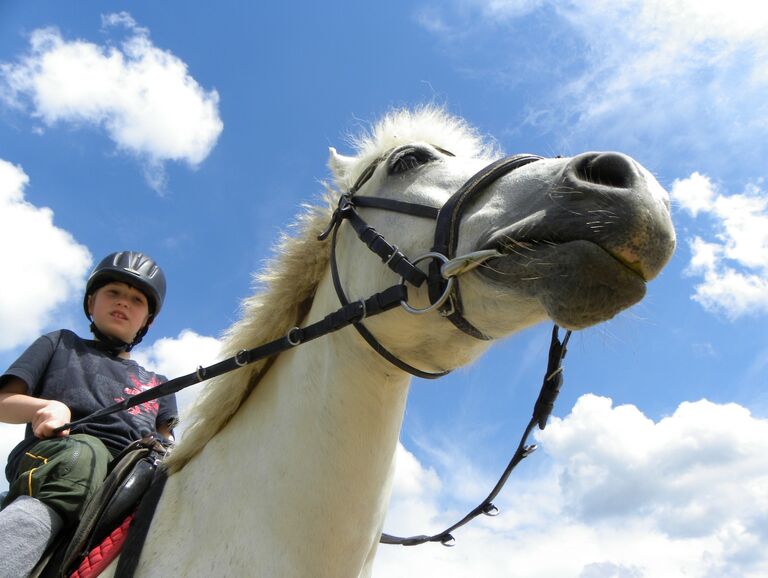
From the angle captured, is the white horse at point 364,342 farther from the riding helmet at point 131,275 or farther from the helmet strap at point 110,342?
the riding helmet at point 131,275

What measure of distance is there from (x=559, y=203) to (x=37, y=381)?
3.27 meters

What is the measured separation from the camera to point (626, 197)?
2.06 metres

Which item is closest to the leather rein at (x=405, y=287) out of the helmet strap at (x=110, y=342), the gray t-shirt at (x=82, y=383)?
the gray t-shirt at (x=82, y=383)

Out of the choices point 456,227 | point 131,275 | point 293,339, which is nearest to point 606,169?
point 456,227

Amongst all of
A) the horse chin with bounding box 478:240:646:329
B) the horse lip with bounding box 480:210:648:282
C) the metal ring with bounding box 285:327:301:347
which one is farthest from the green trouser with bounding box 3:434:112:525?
the horse chin with bounding box 478:240:646:329

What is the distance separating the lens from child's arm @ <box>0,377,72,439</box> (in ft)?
10.5

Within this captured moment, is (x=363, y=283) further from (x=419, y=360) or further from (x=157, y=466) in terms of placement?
(x=157, y=466)

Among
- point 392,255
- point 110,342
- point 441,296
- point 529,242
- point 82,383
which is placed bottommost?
point 82,383

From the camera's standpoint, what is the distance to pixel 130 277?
4.33m

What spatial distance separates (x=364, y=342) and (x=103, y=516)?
1.60 metres

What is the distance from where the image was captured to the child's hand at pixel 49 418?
3143 mm

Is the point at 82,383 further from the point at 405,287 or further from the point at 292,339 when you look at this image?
the point at 405,287

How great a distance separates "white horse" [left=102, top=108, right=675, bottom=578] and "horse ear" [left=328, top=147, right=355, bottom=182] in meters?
0.18

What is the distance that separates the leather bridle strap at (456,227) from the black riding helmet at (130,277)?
2787 mm
